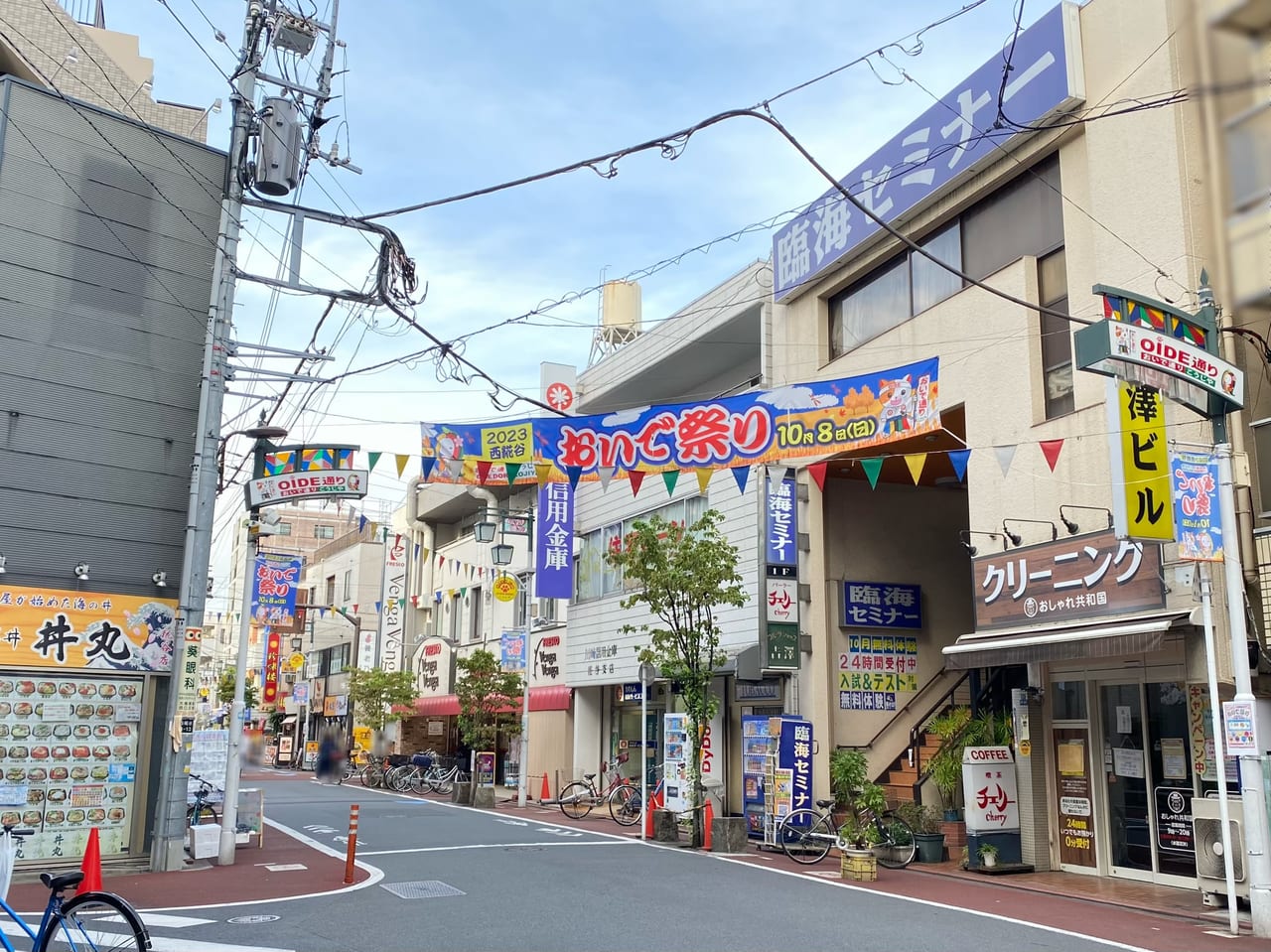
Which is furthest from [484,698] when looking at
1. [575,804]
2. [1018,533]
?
[1018,533]

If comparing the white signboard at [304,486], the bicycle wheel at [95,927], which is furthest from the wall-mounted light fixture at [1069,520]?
the bicycle wheel at [95,927]

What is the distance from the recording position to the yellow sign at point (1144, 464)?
11844mm

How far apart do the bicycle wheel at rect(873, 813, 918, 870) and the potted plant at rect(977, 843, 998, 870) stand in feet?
4.19

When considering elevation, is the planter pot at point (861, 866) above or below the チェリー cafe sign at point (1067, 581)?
below

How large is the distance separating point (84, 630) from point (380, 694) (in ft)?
88.3

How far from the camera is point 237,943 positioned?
966cm

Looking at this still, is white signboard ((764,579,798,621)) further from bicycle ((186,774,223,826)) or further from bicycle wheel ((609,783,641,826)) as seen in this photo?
bicycle ((186,774,223,826))

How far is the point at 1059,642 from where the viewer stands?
14.0 m

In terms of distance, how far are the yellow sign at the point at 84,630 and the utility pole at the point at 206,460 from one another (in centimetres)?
42

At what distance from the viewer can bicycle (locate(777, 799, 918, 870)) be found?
54.0ft

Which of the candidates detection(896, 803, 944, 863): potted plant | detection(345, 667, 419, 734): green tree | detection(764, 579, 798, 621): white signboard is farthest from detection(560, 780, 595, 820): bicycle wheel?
detection(345, 667, 419, 734): green tree

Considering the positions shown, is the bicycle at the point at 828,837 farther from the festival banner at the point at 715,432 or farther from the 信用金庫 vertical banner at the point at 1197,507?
the 信用金庫 vertical banner at the point at 1197,507

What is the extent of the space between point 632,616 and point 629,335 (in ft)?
34.2

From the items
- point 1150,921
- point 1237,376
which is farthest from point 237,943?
point 1237,376
